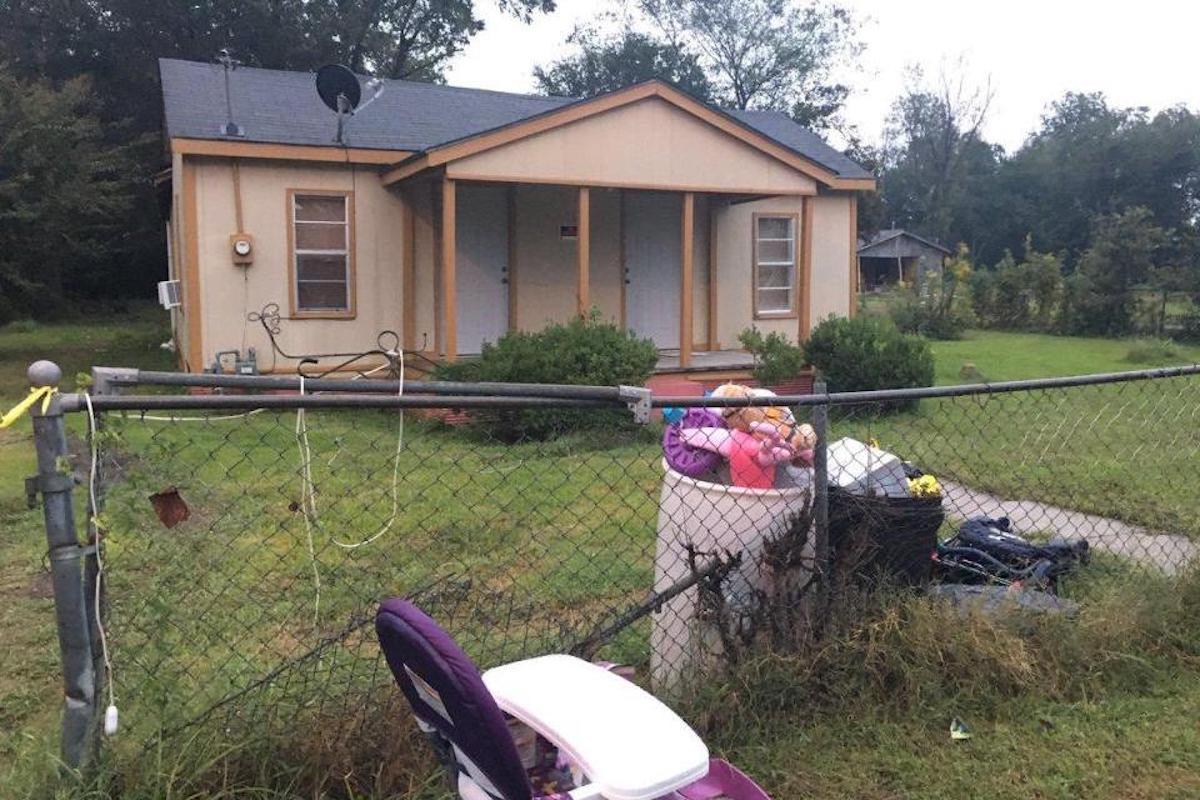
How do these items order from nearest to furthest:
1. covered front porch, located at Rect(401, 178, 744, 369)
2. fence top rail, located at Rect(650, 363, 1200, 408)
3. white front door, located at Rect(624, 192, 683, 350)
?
1. fence top rail, located at Rect(650, 363, 1200, 408)
2. covered front porch, located at Rect(401, 178, 744, 369)
3. white front door, located at Rect(624, 192, 683, 350)

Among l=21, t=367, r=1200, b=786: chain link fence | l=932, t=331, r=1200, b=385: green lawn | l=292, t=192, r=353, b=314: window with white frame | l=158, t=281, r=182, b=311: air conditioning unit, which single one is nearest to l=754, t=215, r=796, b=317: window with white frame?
l=932, t=331, r=1200, b=385: green lawn

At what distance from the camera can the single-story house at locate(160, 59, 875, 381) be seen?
431 inches

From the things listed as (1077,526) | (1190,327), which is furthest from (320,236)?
(1190,327)

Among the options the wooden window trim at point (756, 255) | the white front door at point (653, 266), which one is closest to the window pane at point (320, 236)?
the white front door at point (653, 266)

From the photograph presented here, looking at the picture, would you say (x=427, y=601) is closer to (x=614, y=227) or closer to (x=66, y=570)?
(x=66, y=570)

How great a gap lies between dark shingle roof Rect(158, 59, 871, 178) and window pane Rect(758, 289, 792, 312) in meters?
1.78

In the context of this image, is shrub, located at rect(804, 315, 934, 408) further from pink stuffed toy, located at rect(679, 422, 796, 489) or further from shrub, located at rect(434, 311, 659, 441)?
pink stuffed toy, located at rect(679, 422, 796, 489)

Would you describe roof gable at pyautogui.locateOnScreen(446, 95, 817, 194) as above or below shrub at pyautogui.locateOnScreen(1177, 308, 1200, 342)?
above

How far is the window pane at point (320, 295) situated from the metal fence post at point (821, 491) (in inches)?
363

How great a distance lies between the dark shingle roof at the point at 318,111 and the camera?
37.4 ft

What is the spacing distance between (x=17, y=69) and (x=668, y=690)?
2828 centimetres

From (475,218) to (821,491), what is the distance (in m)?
9.63

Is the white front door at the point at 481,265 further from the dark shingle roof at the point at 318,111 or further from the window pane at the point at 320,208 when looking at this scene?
the window pane at the point at 320,208

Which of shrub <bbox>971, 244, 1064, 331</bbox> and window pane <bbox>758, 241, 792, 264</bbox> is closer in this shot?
window pane <bbox>758, 241, 792, 264</bbox>
